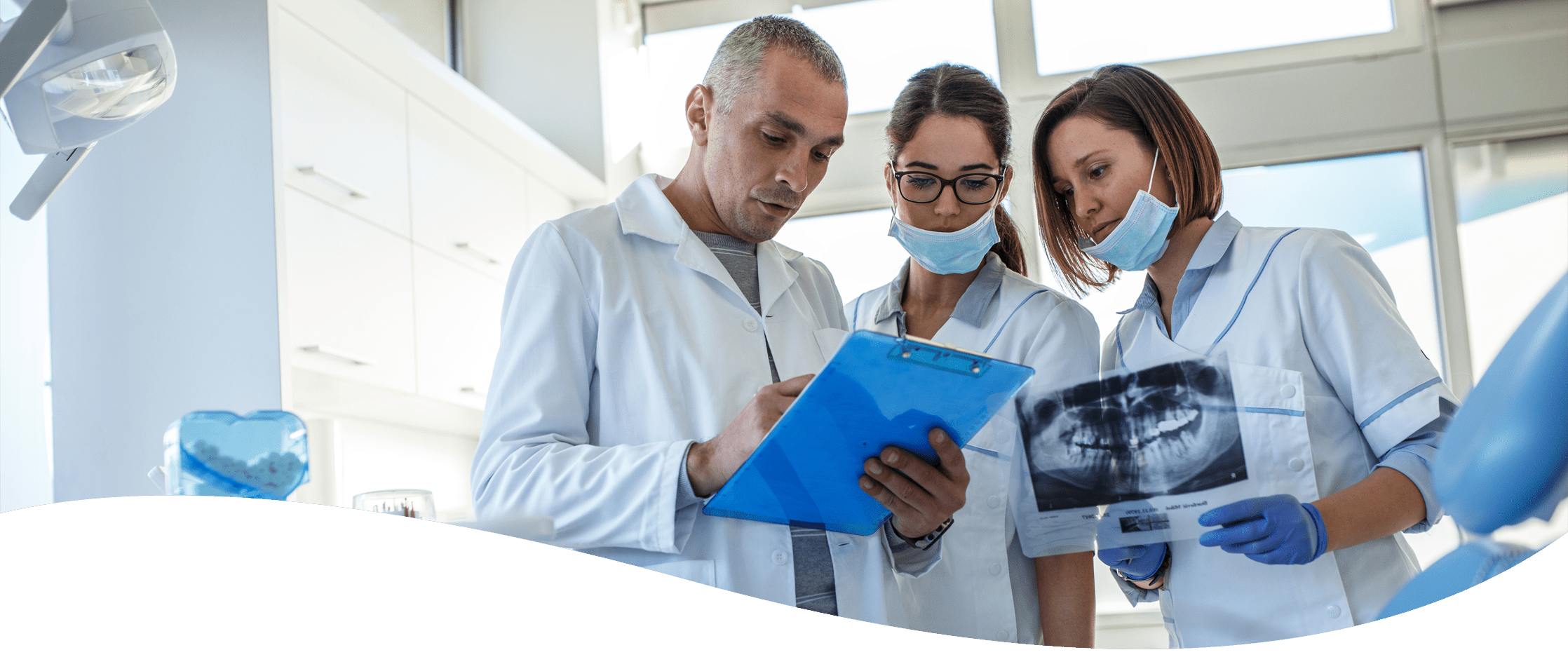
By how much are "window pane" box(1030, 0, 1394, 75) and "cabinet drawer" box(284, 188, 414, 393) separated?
2141 mm

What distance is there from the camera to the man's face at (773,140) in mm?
1039

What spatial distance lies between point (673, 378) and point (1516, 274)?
312cm

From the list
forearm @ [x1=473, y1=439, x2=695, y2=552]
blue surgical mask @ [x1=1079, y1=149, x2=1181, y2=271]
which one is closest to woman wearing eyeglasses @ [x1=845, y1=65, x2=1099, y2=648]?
blue surgical mask @ [x1=1079, y1=149, x2=1181, y2=271]

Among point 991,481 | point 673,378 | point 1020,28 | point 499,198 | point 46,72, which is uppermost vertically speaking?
point 1020,28

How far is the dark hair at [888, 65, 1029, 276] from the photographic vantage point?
131cm

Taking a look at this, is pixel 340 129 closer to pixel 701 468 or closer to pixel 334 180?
pixel 334 180

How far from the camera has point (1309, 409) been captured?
0.97 m

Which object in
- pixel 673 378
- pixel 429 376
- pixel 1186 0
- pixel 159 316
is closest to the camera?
pixel 673 378

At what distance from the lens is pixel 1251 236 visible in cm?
109

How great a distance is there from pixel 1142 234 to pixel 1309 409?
0.86 feet

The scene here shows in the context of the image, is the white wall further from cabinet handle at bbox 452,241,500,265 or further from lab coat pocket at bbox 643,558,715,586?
lab coat pocket at bbox 643,558,715,586

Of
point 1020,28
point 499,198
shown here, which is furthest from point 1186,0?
point 499,198

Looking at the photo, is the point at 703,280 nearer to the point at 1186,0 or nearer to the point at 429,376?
the point at 429,376

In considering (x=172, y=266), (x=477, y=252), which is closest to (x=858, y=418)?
(x=172, y=266)
